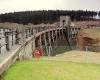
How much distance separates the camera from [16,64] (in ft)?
47.9

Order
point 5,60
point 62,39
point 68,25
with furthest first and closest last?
point 68,25 < point 62,39 < point 5,60

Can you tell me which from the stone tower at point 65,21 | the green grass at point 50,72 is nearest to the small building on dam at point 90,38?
the stone tower at point 65,21

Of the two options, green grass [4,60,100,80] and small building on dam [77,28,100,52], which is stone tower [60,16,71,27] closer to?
small building on dam [77,28,100,52]

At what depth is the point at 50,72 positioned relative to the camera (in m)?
13.1

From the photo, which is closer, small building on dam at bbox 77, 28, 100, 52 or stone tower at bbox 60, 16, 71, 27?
small building on dam at bbox 77, 28, 100, 52

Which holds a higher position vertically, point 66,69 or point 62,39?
point 66,69

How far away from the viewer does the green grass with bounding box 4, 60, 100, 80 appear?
12.4m

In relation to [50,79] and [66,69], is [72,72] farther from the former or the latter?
[50,79]

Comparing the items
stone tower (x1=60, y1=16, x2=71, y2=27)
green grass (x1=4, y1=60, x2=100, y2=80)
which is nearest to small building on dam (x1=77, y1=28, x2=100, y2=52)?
stone tower (x1=60, y1=16, x2=71, y2=27)

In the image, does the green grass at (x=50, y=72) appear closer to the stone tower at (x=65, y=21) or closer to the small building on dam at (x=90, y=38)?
the small building on dam at (x=90, y=38)

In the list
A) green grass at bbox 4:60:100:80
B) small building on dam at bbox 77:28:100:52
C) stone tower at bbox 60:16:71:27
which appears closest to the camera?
green grass at bbox 4:60:100:80

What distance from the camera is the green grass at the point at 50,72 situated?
12.4 metres

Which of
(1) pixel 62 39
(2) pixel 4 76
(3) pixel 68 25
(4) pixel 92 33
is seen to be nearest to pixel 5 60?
(2) pixel 4 76

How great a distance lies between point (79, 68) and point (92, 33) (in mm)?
46522
